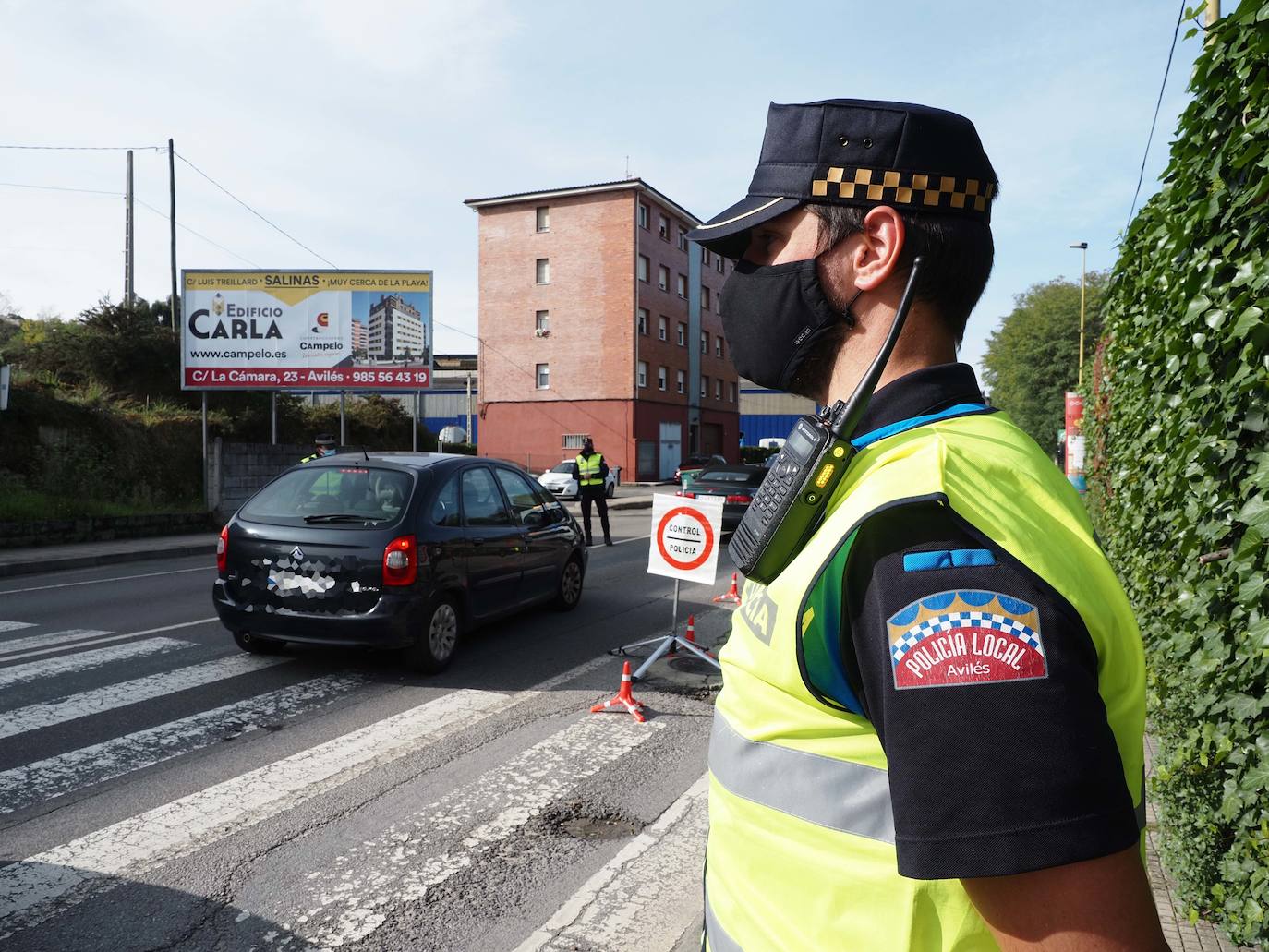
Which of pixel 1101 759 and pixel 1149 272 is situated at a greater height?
pixel 1149 272

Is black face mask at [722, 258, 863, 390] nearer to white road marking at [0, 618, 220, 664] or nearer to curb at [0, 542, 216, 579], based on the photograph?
white road marking at [0, 618, 220, 664]

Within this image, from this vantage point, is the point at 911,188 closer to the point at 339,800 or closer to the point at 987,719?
the point at 987,719

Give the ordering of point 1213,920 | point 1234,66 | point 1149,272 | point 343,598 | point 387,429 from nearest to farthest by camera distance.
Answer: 1. point 1234,66
2. point 1213,920
3. point 1149,272
4. point 343,598
5. point 387,429

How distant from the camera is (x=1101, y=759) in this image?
860mm

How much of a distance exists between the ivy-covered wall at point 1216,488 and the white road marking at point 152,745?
→ 4904mm

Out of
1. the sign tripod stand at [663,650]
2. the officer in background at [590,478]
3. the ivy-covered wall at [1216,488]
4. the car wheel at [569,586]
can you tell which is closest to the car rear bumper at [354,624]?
the sign tripod stand at [663,650]

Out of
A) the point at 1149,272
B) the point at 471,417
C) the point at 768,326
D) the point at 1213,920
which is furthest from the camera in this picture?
the point at 471,417

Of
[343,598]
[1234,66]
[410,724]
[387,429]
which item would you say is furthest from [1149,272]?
[387,429]

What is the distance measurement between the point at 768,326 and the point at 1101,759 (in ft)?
2.57

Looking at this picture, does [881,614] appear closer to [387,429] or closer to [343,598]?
[343,598]

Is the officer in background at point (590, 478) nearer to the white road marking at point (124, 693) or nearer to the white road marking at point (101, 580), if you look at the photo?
the white road marking at point (101, 580)

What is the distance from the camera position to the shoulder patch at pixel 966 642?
2.84ft

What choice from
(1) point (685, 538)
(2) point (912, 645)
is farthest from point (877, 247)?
(1) point (685, 538)

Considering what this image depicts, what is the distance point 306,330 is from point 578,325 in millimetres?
21019
